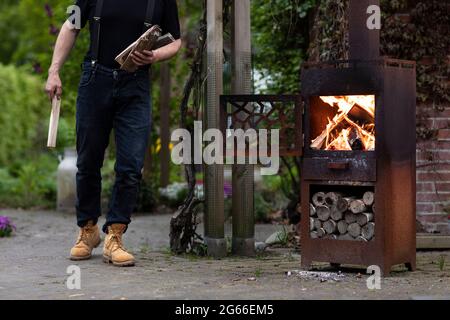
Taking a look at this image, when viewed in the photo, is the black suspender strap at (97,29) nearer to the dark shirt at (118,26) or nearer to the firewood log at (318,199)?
the dark shirt at (118,26)

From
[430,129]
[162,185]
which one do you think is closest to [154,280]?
[430,129]

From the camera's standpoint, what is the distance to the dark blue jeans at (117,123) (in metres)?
6.13

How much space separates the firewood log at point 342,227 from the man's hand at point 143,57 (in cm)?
156

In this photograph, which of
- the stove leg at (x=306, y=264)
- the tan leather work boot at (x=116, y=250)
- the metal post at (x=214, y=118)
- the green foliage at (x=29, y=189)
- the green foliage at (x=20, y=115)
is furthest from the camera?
the green foliage at (x=20, y=115)

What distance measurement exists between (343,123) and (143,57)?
51.5 inches

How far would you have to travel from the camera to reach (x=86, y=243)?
6.47 m

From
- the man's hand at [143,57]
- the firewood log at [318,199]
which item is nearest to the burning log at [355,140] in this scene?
the firewood log at [318,199]

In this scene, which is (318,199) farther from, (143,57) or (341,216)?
(143,57)

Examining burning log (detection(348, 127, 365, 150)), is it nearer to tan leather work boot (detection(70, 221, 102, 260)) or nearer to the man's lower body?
the man's lower body

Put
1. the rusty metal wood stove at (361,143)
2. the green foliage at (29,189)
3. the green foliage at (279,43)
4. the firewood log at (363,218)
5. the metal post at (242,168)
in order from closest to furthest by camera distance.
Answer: the rusty metal wood stove at (361,143) < the firewood log at (363,218) < the metal post at (242,168) < the green foliage at (279,43) < the green foliage at (29,189)

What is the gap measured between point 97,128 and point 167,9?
905mm

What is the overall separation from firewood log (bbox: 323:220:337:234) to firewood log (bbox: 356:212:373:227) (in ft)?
0.53

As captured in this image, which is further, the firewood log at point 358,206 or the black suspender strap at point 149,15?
the black suspender strap at point 149,15
